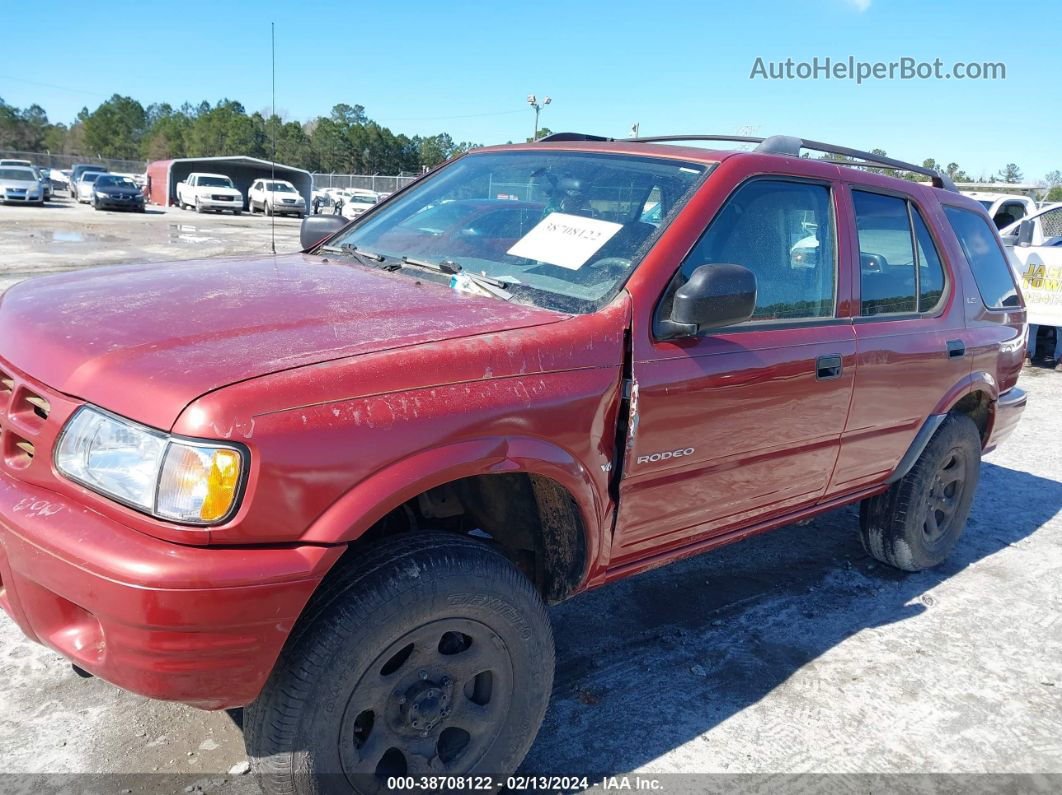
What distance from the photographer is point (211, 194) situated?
3572 centimetres

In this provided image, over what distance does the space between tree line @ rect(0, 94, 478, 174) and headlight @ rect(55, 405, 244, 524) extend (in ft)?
203

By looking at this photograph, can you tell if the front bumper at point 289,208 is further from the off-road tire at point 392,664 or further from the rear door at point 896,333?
the off-road tire at point 392,664

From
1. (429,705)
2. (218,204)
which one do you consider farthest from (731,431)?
(218,204)

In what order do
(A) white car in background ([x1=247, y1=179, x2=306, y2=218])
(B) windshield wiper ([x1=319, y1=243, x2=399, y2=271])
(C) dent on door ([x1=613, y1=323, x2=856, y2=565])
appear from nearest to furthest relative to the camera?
1. (C) dent on door ([x1=613, y1=323, x2=856, y2=565])
2. (B) windshield wiper ([x1=319, y1=243, x2=399, y2=271])
3. (A) white car in background ([x1=247, y1=179, x2=306, y2=218])

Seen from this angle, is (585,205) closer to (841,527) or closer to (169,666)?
(169,666)

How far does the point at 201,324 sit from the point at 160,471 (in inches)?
21.5

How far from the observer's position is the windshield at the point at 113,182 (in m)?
32.3

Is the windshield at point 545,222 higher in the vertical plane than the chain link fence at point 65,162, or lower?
lower

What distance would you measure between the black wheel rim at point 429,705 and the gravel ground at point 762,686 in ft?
1.38

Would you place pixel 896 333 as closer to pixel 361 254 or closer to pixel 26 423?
pixel 361 254

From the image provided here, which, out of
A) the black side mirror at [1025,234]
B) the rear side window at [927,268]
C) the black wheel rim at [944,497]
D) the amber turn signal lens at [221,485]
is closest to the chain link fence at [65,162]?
the black side mirror at [1025,234]

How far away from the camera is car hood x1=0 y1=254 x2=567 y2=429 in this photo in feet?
6.06

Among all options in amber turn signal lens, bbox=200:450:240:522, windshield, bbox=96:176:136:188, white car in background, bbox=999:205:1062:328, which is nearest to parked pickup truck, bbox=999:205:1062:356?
white car in background, bbox=999:205:1062:328

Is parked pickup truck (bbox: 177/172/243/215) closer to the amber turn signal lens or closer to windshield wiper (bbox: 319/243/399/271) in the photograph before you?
windshield wiper (bbox: 319/243/399/271)
